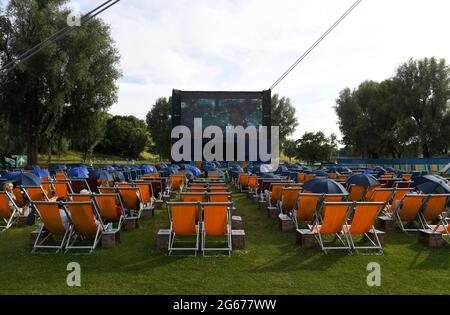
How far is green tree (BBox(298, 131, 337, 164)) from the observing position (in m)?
33.9

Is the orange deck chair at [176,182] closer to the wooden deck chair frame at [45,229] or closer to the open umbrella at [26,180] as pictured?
the open umbrella at [26,180]

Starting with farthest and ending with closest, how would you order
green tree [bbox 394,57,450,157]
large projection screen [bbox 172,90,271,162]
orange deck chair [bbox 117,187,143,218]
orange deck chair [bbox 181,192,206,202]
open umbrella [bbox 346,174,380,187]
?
green tree [bbox 394,57,450,157]
large projection screen [bbox 172,90,271,162]
open umbrella [bbox 346,174,380,187]
orange deck chair [bbox 117,187,143,218]
orange deck chair [bbox 181,192,206,202]

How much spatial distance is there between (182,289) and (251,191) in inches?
356

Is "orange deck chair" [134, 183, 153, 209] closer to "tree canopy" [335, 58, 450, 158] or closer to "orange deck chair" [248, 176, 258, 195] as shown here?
"orange deck chair" [248, 176, 258, 195]

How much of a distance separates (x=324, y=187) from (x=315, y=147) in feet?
91.7

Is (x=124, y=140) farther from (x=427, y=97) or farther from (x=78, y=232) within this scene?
(x=78, y=232)

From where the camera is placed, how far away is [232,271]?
4656 millimetres

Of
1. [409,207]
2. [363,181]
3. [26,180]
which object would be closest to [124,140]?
[26,180]

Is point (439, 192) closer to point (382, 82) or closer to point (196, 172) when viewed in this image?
point (196, 172)

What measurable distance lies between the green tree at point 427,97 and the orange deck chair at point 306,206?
109ft

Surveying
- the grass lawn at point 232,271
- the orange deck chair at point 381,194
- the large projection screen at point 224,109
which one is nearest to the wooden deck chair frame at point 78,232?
the grass lawn at point 232,271

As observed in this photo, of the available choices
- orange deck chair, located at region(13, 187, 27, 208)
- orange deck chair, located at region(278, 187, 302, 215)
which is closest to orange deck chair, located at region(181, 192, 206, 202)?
orange deck chair, located at region(278, 187, 302, 215)

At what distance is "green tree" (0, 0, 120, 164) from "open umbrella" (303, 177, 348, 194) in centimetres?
2099

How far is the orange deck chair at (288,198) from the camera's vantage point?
7.79m
